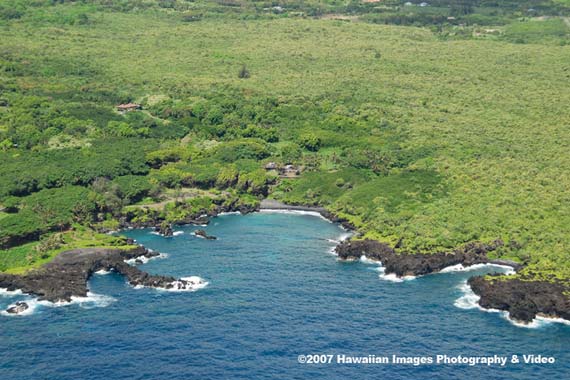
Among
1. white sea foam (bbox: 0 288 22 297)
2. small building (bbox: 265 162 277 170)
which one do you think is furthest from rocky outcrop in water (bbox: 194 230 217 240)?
white sea foam (bbox: 0 288 22 297)

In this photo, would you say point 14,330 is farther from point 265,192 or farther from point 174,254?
point 265,192

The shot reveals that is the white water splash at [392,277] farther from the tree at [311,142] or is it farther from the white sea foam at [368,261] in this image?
the tree at [311,142]

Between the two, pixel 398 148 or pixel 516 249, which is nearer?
pixel 516 249

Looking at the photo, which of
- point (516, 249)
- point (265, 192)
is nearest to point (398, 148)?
point (265, 192)

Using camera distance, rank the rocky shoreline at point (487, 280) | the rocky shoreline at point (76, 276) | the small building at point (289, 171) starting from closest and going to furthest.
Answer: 1. the rocky shoreline at point (487, 280)
2. the rocky shoreline at point (76, 276)
3. the small building at point (289, 171)

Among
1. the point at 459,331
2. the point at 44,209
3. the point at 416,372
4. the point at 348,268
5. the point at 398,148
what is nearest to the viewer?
the point at 416,372

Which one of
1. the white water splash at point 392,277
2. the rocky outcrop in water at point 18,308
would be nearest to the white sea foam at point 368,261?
the white water splash at point 392,277
